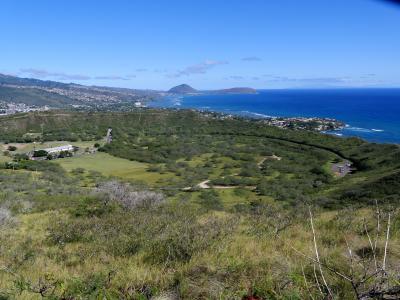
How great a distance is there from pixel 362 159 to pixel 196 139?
146 ft

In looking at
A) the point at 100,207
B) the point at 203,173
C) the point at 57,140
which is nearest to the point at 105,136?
the point at 57,140

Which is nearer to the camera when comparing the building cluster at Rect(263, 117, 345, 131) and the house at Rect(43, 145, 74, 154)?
the house at Rect(43, 145, 74, 154)

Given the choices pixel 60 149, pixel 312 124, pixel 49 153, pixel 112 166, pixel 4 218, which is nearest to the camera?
pixel 4 218

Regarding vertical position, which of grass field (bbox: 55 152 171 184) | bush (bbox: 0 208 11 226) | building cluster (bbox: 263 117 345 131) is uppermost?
bush (bbox: 0 208 11 226)

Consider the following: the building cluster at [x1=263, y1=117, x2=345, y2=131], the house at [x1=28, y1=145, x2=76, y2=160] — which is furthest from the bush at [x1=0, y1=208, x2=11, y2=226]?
the building cluster at [x1=263, y1=117, x2=345, y2=131]

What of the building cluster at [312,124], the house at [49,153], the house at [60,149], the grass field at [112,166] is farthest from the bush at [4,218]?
the building cluster at [312,124]

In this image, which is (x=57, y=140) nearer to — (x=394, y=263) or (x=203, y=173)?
(x=203, y=173)

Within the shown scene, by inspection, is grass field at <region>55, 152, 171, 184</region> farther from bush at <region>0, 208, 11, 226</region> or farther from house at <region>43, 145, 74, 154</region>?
bush at <region>0, 208, 11, 226</region>

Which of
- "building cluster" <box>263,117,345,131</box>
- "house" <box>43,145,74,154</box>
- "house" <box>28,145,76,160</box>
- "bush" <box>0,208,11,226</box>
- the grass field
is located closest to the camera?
"bush" <box>0,208,11,226</box>

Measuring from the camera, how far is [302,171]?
215 feet

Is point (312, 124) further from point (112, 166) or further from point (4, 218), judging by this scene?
point (4, 218)

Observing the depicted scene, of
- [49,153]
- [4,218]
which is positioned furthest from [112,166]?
[4,218]

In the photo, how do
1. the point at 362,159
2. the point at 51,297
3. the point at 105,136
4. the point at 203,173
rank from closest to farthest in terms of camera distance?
the point at 51,297 < the point at 203,173 < the point at 362,159 < the point at 105,136

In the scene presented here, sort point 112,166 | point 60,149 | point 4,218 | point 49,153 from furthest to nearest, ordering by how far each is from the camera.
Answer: point 60,149
point 49,153
point 112,166
point 4,218
